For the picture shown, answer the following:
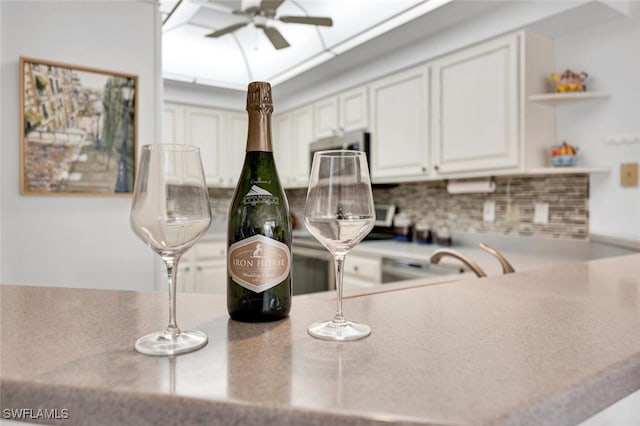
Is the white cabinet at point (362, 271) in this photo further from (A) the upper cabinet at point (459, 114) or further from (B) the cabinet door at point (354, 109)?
(B) the cabinet door at point (354, 109)

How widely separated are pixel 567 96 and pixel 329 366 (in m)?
2.46

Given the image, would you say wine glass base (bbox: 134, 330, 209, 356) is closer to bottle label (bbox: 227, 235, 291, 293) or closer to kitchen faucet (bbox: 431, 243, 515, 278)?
bottle label (bbox: 227, 235, 291, 293)

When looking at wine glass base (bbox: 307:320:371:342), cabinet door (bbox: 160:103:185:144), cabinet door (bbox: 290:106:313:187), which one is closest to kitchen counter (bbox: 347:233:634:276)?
cabinet door (bbox: 290:106:313:187)

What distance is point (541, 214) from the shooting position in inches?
104

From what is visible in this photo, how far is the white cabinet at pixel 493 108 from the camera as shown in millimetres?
2447

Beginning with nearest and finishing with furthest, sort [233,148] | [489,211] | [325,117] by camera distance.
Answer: [489,211] → [325,117] → [233,148]

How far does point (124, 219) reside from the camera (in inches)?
84.0

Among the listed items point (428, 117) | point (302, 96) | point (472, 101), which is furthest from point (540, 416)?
point (302, 96)

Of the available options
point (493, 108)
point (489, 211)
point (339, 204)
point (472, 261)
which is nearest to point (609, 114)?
point (493, 108)

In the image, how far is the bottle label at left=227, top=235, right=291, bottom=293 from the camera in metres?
0.60

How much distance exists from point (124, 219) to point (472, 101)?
2098 mm

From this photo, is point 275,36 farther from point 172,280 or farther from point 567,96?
point 172,280

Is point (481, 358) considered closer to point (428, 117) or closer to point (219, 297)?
point (219, 297)

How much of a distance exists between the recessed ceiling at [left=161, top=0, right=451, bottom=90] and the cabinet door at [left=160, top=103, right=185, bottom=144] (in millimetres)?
454
